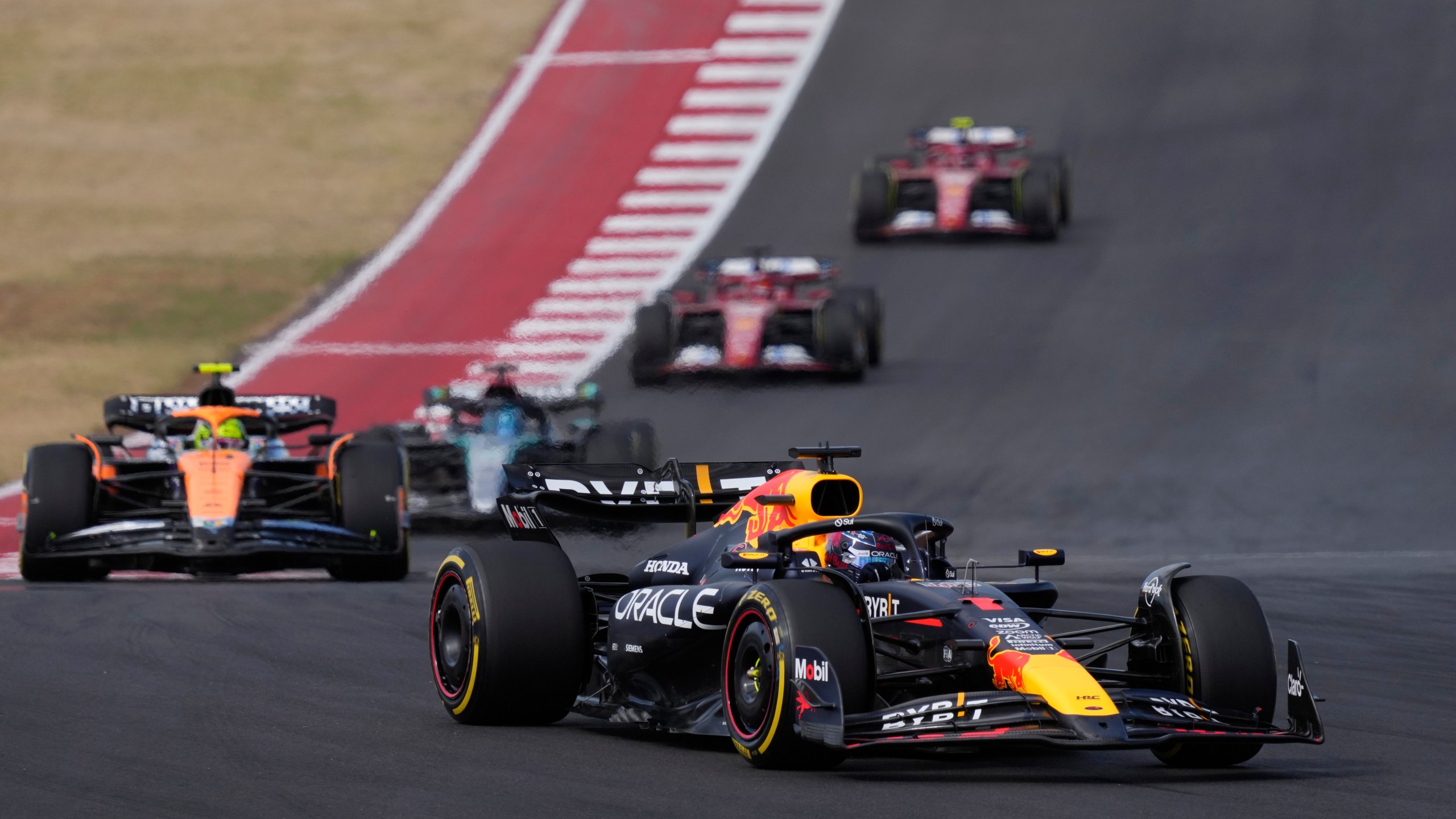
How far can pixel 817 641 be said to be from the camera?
8.23 meters

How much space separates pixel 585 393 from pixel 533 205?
13.5m

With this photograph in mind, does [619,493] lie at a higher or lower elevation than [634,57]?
lower

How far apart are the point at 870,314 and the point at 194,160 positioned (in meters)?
17.6

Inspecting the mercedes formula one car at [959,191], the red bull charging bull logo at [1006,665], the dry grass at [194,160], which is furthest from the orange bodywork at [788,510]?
the mercedes formula one car at [959,191]

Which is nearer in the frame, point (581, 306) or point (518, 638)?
point (518, 638)

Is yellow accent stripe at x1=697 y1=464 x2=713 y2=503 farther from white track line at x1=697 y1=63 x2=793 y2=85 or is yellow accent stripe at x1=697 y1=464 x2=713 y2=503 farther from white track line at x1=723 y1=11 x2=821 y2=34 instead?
white track line at x1=723 y1=11 x2=821 y2=34

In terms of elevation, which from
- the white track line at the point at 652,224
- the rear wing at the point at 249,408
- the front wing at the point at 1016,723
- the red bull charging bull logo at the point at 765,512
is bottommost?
the front wing at the point at 1016,723

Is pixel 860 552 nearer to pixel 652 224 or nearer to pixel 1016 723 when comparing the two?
pixel 1016 723

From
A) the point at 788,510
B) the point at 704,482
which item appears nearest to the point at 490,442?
the point at 704,482

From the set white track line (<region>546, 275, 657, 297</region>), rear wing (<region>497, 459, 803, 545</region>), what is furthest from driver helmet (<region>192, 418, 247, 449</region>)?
white track line (<region>546, 275, 657, 297</region>)

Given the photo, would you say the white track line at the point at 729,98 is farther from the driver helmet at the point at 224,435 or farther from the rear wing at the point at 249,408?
the driver helmet at the point at 224,435

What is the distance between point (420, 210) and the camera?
37.4 meters

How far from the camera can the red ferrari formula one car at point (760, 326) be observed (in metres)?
27.9

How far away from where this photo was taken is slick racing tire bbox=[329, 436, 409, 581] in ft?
59.4
